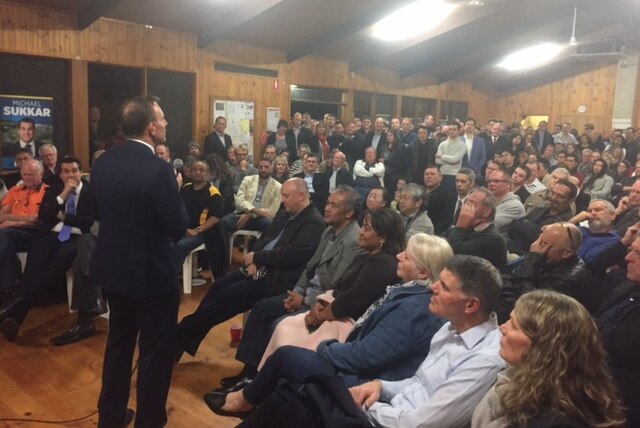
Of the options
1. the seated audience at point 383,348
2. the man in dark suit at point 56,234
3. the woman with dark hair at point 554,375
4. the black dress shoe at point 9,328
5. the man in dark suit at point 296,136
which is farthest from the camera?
the man in dark suit at point 296,136

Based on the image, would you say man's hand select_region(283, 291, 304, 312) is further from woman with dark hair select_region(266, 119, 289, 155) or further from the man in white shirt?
woman with dark hair select_region(266, 119, 289, 155)

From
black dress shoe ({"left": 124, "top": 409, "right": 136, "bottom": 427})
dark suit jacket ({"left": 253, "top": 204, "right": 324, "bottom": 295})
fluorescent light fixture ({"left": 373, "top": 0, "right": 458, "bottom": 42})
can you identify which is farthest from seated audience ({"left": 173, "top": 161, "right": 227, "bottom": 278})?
fluorescent light fixture ({"left": 373, "top": 0, "right": 458, "bottom": 42})

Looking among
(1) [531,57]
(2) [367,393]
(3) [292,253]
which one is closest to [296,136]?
(3) [292,253]

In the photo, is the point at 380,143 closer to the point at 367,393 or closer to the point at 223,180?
the point at 223,180

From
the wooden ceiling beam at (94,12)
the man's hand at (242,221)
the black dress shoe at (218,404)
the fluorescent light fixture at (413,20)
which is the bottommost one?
the black dress shoe at (218,404)

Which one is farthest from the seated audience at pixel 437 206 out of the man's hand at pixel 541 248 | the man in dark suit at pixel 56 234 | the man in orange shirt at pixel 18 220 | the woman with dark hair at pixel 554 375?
the woman with dark hair at pixel 554 375

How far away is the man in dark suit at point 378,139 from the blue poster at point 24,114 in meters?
3.77

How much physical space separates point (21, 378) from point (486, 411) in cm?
246

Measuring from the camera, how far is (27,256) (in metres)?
3.64

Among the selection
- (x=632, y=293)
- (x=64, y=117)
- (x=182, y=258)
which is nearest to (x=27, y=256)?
(x=182, y=258)

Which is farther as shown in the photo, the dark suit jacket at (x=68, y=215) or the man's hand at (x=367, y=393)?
the dark suit jacket at (x=68, y=215)

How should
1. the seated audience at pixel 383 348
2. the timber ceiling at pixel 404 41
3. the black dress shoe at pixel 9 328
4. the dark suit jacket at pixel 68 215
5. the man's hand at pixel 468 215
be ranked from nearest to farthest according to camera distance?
the seated audience at pixel 383 348, the man's hand at pixel 468 215, the black dress shoe at pixel 9 328, the dark suit jacket at pixel 68 215, the timber ceiling at pixel 404 41

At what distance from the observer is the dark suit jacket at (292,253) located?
2.99 metres

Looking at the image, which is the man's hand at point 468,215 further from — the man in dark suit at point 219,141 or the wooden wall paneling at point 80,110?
the wooden wall paneling at point 80,110
